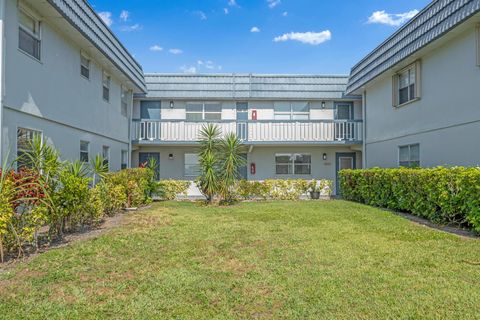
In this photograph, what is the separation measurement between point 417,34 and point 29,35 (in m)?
11.1

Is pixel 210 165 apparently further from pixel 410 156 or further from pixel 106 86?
pixel 410 156

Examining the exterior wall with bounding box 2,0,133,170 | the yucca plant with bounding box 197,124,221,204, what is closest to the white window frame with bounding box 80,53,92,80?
the exterior wall with bounding box 2,0,133,170

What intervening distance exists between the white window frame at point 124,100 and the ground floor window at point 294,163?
8.07 metres

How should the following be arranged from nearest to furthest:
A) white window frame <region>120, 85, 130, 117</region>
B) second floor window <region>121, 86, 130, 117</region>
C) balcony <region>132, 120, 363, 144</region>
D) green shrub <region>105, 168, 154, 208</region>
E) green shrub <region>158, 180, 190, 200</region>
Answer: green shrub <region>105, 168, 154, 208</region>
green shrub <region>158, 180, 190, 200</region>
white window frame <region>120, 85, 130, 117</region>
second floor window <region>121, 86, 130, 117</region>
balcony <region>132, 120, 363, 144</region>

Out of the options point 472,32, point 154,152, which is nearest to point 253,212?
point 472,32

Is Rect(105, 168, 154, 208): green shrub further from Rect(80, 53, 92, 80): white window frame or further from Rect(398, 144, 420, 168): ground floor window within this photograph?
Rect(398, 144, 420, 168): ground floor window

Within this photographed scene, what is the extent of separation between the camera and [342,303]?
3488 millimetres

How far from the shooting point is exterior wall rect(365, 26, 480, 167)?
862 centimetres

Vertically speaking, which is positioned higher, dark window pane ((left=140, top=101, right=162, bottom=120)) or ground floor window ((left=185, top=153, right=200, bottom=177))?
dark window pane ((left=140, top=101, right=162, bottom=120))

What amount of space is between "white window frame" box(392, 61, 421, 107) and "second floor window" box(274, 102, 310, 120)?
17.4 feet

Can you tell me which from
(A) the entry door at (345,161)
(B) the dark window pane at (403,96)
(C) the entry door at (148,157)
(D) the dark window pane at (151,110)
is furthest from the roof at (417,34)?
(C) the entry door at (148,157)

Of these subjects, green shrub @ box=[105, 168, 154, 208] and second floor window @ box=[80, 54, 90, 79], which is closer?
green shrub @ box=[105, 168, 154, 208]

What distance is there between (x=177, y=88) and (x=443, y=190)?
13.0 meters

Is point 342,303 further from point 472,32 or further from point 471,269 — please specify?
point 472,32
